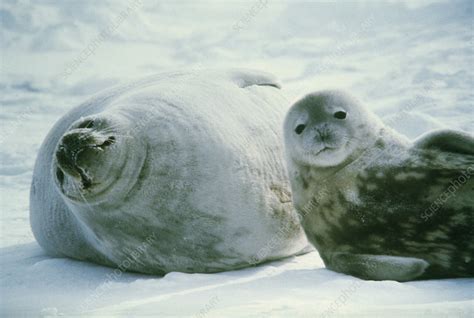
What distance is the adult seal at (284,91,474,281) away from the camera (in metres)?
2.98

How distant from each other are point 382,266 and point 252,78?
178cm

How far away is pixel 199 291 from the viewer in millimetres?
3031

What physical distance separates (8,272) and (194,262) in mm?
1253

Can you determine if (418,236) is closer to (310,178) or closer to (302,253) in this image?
(310,178)

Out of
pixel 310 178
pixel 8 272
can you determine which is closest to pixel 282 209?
pixel 310 178

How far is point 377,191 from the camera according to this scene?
314 cm

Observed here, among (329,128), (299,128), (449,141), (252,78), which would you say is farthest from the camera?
(252,78)

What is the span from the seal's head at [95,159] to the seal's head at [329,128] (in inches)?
33.5

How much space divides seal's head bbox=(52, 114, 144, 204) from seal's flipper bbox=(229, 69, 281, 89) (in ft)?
3.60

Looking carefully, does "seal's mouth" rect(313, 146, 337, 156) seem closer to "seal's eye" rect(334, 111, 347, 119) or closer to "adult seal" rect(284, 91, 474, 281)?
"adult seal" rect(284, 91, 474, 281)

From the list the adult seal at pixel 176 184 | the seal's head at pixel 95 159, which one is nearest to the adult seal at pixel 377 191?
the adult seal at pixel 176 184

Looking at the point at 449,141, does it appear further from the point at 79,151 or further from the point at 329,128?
the point at 79,151

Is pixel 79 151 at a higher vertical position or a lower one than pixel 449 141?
higher

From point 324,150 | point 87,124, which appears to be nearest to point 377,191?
point 324,150
